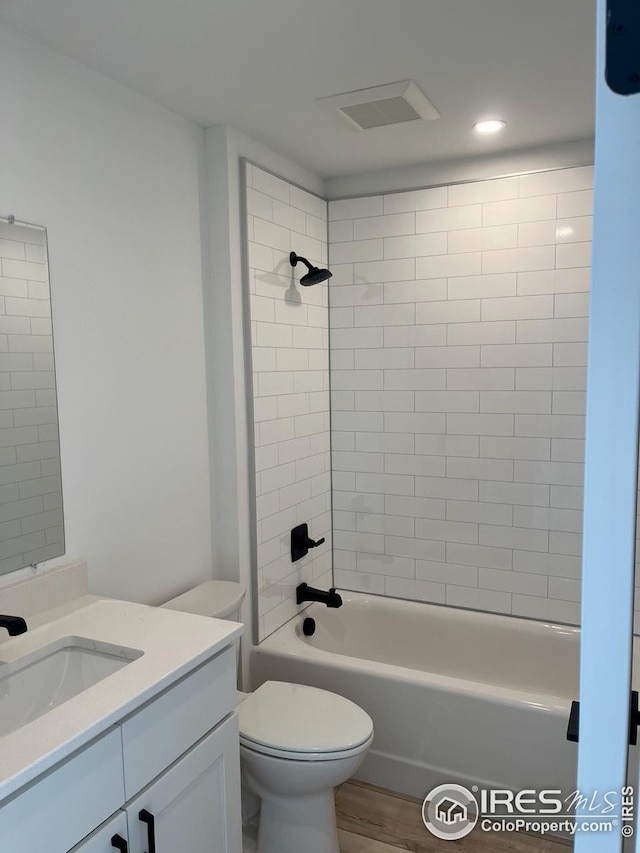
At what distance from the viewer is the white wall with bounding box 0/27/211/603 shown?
1788 millimetres

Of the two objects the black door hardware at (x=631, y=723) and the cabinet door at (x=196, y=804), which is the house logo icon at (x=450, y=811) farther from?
the black door hardware at (x=631, y=723)

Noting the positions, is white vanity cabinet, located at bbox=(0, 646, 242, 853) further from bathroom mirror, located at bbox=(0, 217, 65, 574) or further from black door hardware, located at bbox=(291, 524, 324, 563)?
black door hardware, located at bbox=(291, 524, 324, 563)

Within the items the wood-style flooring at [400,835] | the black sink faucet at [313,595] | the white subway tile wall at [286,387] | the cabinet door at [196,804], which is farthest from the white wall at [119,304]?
the wood-style flooring at [400,835]

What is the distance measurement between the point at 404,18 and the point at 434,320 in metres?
1.49

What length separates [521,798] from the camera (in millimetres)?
2275

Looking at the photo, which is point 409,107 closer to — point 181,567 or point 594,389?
point 181,567

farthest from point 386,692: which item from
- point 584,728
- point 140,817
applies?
point 584,728

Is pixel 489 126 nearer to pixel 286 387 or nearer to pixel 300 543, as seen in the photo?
pixel 286 387

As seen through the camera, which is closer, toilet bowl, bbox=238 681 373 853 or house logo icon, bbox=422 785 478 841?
toilet bowl, bbox=238 681 373 853

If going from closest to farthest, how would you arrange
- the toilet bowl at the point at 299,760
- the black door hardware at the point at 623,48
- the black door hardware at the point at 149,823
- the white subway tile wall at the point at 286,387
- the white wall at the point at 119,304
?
the black door hardware at the point at 623,48 → the black door hardware at the point at 149,823 → the white wall at the point at 119,304 → the toilet bowl at the point at 299,760 → the white subway tile wall at the point at 286,387

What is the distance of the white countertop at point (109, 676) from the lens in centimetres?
110

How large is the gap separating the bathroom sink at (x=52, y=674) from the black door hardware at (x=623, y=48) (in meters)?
1.47

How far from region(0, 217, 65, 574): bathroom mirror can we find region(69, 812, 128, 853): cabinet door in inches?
28.7

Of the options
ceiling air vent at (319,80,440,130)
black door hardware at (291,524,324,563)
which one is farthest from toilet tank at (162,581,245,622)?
ceiling air vent at (319,80,440,130)
